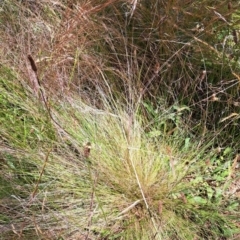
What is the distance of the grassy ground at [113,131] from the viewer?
1475 millimetres

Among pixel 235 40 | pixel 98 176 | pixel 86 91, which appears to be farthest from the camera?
pixel 86 91

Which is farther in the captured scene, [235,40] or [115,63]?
[115,63]

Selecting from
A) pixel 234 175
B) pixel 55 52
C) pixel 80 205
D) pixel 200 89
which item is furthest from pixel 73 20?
pixel 234 175

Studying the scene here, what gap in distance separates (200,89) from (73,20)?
0.52 meters

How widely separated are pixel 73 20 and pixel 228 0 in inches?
21.6

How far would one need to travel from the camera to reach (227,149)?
1653 millimetres

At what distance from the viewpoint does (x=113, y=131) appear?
1.60 metres

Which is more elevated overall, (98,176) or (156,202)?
(98,176)

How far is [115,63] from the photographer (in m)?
1.76

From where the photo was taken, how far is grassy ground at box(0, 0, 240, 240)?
1.47m

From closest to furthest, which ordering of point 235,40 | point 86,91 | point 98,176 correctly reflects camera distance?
point 98,176 → point 235,40 → point 86,91

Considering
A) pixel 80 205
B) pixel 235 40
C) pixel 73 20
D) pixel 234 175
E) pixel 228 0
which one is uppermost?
pixel 73 20

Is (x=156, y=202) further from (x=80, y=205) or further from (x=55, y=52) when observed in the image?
(x=55, y=52)

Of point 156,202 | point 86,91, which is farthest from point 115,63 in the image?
point 156,202
